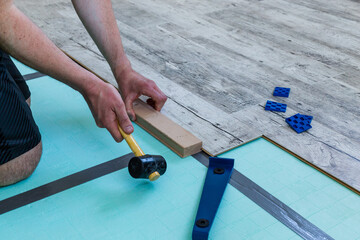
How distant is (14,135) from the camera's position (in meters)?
1.39

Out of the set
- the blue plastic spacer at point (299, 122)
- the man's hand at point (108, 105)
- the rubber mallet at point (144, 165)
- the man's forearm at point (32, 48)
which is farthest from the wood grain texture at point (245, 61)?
the man's forearm at point (32, 48)

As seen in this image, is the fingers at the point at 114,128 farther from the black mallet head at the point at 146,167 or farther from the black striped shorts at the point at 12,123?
the black striped shorts at the point at 12,123

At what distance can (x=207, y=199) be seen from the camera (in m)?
1.36

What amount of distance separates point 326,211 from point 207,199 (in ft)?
1.26

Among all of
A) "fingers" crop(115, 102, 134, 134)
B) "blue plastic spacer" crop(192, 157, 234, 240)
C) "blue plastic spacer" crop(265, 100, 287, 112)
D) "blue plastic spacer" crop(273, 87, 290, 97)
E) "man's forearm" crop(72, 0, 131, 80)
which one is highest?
"man's forearm" crop(72, 0, 131, 80)

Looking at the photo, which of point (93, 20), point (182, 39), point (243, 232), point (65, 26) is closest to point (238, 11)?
point (182, 39)

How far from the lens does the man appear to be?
4.04ft

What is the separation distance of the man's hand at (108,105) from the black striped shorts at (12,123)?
256 mm

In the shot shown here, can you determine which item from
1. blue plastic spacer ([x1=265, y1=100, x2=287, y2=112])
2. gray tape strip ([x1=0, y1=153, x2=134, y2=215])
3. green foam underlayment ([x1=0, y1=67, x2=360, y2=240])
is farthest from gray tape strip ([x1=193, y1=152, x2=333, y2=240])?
blue plastic spacer ([x1=265, y1=100, x2=287, y2=112])

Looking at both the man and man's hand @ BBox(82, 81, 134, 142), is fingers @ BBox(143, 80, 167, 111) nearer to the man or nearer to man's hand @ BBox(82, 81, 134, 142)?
the man

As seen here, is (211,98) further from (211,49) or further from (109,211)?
(109,211)

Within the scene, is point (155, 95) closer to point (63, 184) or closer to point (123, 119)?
point (123, 119)

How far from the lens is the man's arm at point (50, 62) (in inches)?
47.5

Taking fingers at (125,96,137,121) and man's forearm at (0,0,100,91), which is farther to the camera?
fingers at (125,96,137,121)
